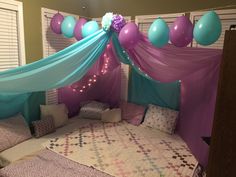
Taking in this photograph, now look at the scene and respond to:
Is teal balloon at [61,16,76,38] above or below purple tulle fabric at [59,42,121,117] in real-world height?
above

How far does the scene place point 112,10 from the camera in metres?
3.50

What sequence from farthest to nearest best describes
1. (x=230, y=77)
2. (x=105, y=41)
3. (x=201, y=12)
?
(x=201, y=12)
(x=105, y=41)
(x=230, y=77)

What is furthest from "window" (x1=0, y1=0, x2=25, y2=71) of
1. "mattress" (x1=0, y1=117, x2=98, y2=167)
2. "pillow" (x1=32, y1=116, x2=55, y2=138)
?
"mattress" (x1=0, y1=117, x2=98, y2=167)

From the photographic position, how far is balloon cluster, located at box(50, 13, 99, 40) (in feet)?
7.80

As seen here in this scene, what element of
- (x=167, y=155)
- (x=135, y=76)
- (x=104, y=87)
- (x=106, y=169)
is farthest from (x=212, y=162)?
(x=104, y=87)

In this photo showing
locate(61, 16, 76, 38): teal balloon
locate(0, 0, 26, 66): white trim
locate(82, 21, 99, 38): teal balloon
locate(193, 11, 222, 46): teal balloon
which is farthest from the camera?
locate(61, 16, 76, 38): teal balloon

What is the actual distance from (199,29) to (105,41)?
0.98 meters

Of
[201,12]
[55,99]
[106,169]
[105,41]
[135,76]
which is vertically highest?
[201,12]

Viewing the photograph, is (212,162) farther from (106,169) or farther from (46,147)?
(46,147)

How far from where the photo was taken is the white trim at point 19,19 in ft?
8.16

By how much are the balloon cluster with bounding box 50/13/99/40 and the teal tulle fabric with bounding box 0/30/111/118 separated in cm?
21

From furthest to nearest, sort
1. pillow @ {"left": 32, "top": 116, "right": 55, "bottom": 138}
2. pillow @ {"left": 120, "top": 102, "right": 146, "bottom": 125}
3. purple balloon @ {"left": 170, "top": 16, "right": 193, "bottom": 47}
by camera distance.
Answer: pillow @ {"left": 120, "top": 102, "right": 146, "bottom": 125}
pillow @ {"left": 32, "top": 116, "right": 55, "bottom": 138}
purple balloon @ {"left": 170, "top": 16, "right": 193, "bottom": 47}

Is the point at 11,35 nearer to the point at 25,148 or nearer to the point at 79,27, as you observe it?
the point at 79,27

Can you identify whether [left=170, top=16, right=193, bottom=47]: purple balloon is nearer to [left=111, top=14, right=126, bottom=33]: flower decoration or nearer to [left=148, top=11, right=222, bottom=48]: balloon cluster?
[left=148, top=11, right=222, bottom=48]: balloon cluster
